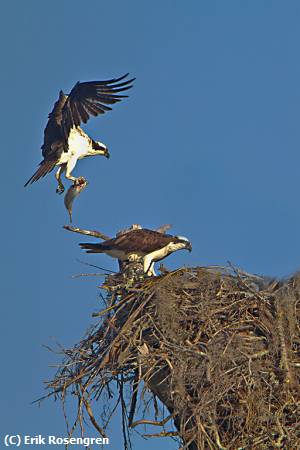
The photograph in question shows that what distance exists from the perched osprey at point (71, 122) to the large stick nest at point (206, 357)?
12.4 feet

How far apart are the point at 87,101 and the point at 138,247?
293 centimetres

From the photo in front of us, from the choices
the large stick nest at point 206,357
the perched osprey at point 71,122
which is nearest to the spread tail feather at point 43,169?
the perched osprey at point 71,122

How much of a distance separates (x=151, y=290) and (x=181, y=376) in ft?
4.07

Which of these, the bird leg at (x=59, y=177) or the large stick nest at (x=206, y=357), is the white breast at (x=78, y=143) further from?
the large stick nest at (x=206, y=357)

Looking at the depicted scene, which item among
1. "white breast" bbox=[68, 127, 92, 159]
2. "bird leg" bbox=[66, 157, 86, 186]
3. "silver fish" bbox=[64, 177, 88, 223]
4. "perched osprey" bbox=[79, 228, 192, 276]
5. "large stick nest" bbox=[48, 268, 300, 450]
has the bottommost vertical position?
"large stick nest" bbox=[48, 268, 300, 450]

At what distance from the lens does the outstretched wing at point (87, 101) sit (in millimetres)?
16812

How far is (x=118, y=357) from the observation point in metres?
12.9

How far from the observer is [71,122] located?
56.1 ft

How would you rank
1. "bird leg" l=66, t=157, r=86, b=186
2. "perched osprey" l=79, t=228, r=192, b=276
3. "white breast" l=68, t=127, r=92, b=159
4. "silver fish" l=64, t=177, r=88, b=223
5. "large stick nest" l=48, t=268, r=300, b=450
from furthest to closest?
"white breast" l=68, t=127, r=92, b=159
"bird leg" l=66, t=157, r=86, b=186
"silver fish" l=64, t=177, r=88, b=223
"perched osprey" l=79, t=228, r=192, b=276
"large stick nest" l=48, t=268, r=300, b=450

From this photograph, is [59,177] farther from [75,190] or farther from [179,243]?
[179,243]

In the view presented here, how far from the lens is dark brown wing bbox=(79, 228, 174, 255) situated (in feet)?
49.7

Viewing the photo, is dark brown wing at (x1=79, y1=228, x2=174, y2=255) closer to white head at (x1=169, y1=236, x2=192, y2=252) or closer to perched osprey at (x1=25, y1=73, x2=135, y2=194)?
white head at (x1=169, y1=236, x2=192, y2=252)

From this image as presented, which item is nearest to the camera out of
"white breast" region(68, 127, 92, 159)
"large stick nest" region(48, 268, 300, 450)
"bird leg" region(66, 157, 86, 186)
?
"large stick nest" region(48, 268, 300, 450)

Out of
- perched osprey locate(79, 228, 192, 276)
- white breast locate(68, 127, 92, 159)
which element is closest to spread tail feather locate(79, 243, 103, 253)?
perched osprey locate(79, 228, 192, 276)
